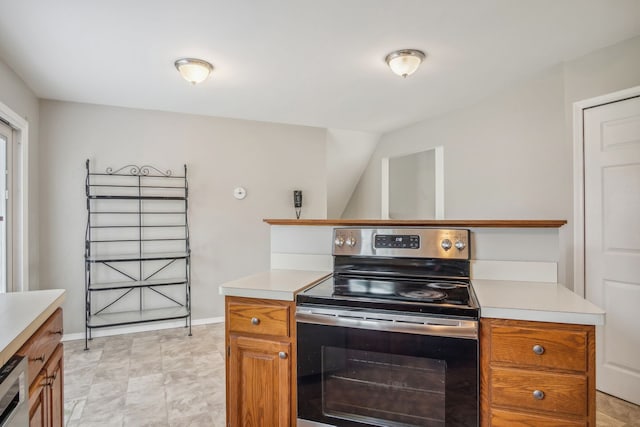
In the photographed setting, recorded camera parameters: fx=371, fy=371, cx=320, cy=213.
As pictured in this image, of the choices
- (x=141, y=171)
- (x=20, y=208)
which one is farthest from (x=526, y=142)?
(x=20, y=208)

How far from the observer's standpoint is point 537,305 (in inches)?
53.9

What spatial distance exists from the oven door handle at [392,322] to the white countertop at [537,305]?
0.32 ft

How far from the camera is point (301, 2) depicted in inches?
76.4

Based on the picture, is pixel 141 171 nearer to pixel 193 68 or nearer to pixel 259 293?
pixel 193 68

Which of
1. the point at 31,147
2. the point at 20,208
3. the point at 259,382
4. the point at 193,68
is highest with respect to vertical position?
the point at 193,68

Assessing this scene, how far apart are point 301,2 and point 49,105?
9.35 ft

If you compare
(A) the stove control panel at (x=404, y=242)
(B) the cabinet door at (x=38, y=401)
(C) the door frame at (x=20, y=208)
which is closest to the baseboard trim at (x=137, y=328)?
(C) the door frame at (x=20, y=208)

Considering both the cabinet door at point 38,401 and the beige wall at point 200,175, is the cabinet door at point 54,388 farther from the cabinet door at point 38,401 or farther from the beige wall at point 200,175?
the beige wall at point 200,175

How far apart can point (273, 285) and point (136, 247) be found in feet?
8.40

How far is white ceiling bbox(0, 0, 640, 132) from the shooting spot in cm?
200

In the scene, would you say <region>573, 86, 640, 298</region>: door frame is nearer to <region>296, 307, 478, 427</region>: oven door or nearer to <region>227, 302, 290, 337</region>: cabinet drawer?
<region>296, 307, 478, 427</region>: oven door

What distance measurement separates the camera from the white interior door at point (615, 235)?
2.34 meters

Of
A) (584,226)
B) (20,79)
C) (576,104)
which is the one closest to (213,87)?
(20,79)

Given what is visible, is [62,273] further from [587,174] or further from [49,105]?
[587,174]
